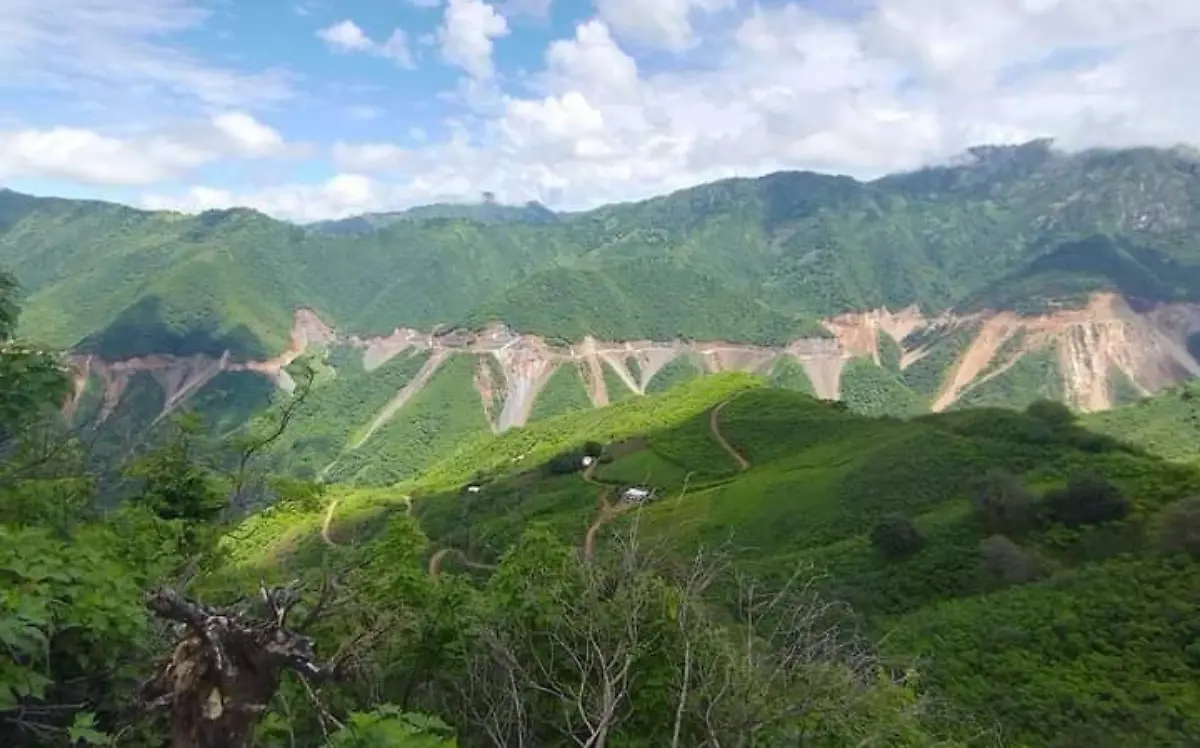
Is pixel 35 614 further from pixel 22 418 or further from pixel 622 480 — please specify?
pixel 622 480

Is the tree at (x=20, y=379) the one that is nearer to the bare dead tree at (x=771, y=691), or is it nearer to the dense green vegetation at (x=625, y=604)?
the dense green vegetation at (x=625, y=604)

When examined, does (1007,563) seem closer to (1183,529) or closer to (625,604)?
(1183,529)

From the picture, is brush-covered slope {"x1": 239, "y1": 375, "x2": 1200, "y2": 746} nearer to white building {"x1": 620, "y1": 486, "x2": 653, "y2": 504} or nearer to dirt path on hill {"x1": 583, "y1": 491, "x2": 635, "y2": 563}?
dirt path on hill {"x1": 583, "y1": 491, "x2": 635, "y2": 563}

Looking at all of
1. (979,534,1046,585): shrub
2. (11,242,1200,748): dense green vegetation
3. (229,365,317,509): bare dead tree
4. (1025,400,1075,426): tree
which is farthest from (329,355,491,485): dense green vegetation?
(229,365,317,509): bare dead tree

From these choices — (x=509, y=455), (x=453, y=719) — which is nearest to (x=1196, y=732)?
(x=453, y=719)

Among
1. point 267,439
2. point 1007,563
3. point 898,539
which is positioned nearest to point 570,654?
point 267,439

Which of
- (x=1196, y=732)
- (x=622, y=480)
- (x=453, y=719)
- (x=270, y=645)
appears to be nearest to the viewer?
(x=270, y=645)

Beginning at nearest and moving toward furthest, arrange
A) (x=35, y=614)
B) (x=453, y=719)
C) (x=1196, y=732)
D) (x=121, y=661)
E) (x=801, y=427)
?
(x=35, y=614)
(x=121, y=661)
(x=453, y=719)
(x=1196, y=732)
(x=801, y=427)
